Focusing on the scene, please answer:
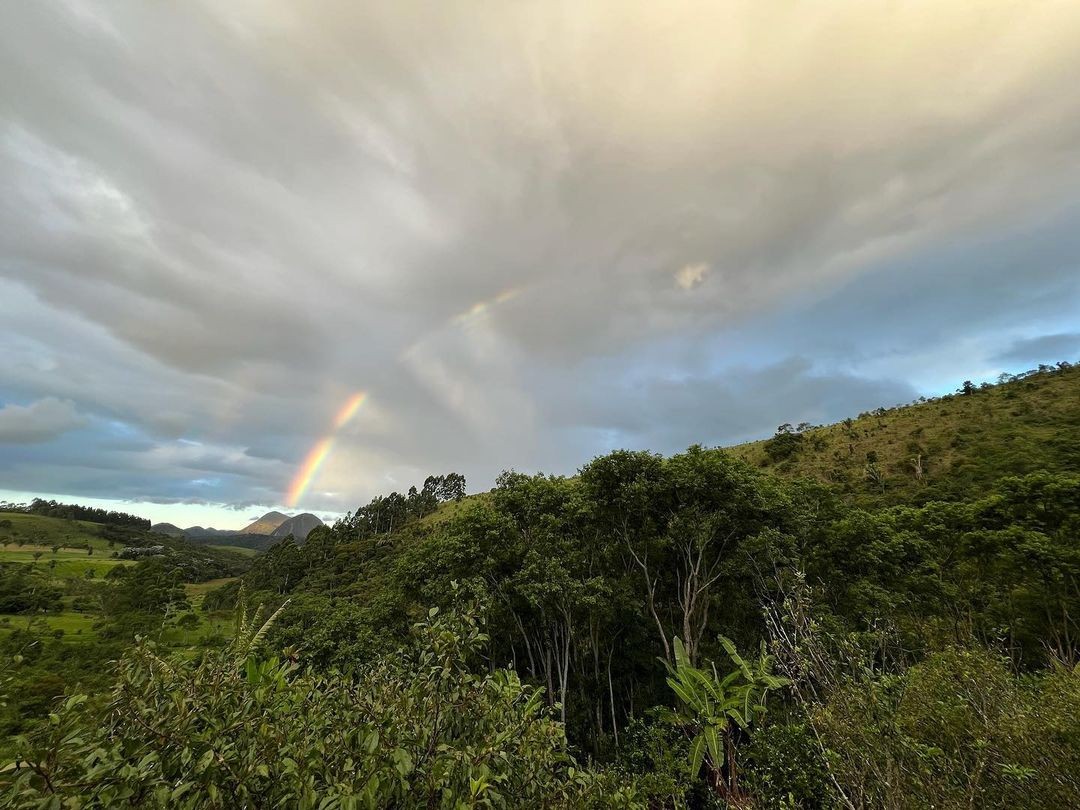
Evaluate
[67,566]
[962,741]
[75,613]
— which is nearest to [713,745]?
[962,741]

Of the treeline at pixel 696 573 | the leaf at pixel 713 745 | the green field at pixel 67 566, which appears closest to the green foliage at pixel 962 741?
the leaf at pixel 713 745

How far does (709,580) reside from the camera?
83.8 ft

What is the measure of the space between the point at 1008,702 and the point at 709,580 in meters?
17.7

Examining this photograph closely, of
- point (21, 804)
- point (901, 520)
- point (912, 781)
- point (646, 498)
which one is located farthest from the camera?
point (901, 520)

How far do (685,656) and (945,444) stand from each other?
51.3 metres

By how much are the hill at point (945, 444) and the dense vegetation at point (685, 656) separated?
40 centimetres

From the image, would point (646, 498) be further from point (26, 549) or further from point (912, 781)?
point (26, 549)

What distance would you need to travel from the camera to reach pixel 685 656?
73.7 feet

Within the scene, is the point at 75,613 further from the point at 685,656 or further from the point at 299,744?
the point at 299,744

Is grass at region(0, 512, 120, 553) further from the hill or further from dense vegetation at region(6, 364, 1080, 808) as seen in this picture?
the hill

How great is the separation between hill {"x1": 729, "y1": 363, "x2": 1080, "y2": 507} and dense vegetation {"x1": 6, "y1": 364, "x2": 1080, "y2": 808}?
395 millimetres

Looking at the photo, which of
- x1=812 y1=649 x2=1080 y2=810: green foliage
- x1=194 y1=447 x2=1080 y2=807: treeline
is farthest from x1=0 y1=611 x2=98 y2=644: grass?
x1=812 y1=649 x2=1080 y2=810: green foliage

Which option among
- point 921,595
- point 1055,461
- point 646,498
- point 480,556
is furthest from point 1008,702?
point 1055,461

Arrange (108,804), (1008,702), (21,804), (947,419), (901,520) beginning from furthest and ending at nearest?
(947,419) → (901,520) → (1008,702) → (108,804) → (21,804)
